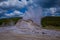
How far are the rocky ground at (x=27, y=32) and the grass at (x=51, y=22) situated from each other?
0.21 ft

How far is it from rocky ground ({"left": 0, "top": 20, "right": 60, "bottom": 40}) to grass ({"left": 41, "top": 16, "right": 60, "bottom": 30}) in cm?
7

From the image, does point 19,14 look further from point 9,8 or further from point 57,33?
point 57,33

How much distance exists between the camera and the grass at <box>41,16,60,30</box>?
7.78 ft

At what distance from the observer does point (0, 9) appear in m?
2.51

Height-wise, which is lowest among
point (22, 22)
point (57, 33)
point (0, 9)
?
point (57, 33)

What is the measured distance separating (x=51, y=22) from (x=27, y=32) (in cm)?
41

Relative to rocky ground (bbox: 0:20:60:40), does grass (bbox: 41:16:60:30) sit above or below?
above

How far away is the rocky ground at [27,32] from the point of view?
237 cm

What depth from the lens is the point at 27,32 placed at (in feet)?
7.93

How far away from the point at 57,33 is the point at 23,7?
2.23 feet

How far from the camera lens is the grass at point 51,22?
2.37m

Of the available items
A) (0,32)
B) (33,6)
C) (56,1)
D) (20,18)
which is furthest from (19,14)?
(56,1)

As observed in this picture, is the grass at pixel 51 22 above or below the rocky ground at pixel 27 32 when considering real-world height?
above

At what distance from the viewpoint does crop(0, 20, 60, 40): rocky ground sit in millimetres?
2367
